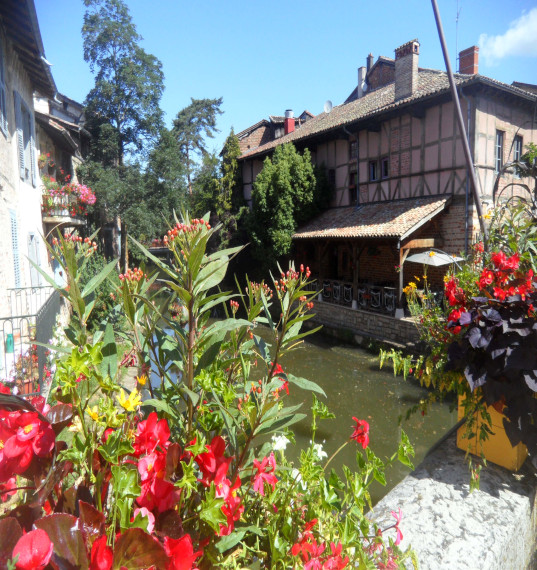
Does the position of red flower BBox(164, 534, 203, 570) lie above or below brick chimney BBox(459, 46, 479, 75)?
below

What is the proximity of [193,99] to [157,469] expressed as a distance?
37274mm

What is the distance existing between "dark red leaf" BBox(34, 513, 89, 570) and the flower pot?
1.77 m

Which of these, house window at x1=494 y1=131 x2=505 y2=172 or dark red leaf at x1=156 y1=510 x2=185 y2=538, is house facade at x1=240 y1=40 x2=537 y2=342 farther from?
dark red leaf at x1=156 y1=510 x2=185 y2=538

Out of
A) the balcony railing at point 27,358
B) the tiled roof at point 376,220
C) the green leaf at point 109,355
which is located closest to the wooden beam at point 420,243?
the tiled roof at point 376,220

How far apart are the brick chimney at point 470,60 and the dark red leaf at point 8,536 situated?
1762cm

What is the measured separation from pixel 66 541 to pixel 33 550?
56mm

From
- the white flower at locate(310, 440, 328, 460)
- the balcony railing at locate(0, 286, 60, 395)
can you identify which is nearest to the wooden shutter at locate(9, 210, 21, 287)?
the balcony railing at locate(0, 286, 60, 395)

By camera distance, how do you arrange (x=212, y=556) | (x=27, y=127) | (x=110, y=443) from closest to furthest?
(x=110, y=443) < (x=212, y=556) < (x=27, y=127)

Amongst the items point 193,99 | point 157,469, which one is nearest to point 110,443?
point 157,469

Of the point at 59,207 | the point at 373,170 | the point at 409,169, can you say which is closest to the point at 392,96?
the point at 373,170

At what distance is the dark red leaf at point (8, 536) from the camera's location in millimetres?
631

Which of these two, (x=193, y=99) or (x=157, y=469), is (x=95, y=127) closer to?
(x=193, y=99)

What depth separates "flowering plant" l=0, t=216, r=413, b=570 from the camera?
0.73 m

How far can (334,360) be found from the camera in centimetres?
1166
